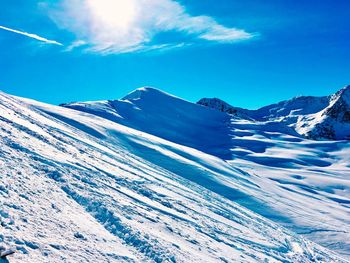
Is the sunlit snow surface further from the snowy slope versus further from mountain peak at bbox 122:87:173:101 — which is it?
mountain peak at bbox 122:87:173:101

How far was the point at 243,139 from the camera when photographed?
85062mm

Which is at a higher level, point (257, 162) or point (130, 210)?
point (257, 162)

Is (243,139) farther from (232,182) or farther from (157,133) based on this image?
(232,182)

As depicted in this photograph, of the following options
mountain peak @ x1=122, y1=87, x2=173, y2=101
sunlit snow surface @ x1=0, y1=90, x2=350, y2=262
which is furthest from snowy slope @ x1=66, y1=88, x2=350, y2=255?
sunlit snow surface @ x1=0, y1=90, x2=350, y2=262

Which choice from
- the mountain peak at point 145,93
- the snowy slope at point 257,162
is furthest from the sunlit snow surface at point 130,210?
the mountain peak at point 145,93

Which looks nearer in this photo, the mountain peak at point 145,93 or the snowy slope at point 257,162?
the snowy slope at point 257,162

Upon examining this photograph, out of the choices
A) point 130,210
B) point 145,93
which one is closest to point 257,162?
point 145,93

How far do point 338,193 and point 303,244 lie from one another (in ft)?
104

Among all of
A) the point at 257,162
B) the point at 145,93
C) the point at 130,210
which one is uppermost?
the point at 145,93

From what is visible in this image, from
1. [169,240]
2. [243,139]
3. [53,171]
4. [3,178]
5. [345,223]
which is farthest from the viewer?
[243,139]

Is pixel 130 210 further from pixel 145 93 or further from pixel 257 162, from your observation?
pixel 145 93

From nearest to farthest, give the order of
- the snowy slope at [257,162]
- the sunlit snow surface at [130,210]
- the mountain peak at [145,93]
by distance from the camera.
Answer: the sunlit snow surface at [130,210]
the snowy slope at [257,162]
the mountain peak at [145,93]

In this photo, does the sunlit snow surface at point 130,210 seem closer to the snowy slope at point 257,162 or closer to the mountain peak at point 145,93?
the snowy slope at point 257,162

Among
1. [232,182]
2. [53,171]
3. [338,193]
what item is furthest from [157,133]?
[53,171]
